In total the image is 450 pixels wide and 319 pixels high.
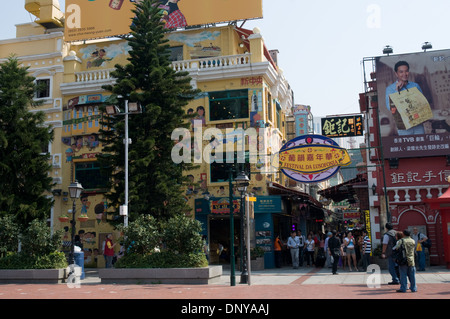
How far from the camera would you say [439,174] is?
2333cm

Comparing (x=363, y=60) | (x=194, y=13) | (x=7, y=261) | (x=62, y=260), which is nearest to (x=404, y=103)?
(x=363, y=60)

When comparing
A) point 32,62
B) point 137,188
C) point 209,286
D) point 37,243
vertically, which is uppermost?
point 32,62

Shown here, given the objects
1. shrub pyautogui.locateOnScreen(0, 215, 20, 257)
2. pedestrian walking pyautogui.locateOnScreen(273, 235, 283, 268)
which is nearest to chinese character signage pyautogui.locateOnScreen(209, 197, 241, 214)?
pedestrian walking pyautogui.locateOnScreen(273, 235, 283, 268)

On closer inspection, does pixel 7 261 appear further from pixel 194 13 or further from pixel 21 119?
pixel 194 13

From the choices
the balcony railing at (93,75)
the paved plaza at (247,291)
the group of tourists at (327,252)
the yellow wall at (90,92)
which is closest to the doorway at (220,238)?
the yellow wall at (90,92)

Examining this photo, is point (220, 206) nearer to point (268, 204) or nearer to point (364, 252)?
point (268, 204)

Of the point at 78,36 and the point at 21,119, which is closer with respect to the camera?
the point at 21,119

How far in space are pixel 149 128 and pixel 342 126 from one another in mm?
10378

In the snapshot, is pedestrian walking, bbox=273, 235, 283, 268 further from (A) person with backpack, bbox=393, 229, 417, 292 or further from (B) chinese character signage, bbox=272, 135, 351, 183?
(A) person with backpack, bbox=393, 229, 417, 292

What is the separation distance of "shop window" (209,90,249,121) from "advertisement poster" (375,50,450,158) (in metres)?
7.11

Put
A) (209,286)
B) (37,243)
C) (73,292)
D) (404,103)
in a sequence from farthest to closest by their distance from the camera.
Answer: (404,103) < (37,243) < (209,286) < (73,292)

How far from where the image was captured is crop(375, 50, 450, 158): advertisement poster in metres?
23.4

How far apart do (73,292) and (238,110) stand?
15.3 m

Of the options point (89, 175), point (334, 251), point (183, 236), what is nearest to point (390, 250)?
point (334, 251)
